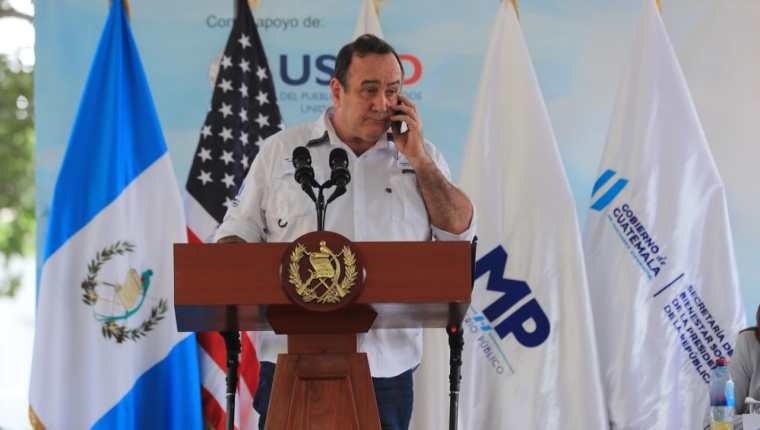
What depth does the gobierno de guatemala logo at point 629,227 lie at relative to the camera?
4219 millimetres

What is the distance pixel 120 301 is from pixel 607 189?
2131 millimetres

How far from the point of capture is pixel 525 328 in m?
4.20

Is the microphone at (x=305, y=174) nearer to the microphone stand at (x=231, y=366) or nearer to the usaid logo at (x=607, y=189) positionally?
the microphone stand at (x=231, y=366)

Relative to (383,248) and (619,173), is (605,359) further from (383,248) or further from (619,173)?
(383,248)

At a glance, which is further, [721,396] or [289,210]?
[721,396]

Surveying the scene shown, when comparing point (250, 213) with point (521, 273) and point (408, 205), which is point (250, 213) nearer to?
point (408, 205)

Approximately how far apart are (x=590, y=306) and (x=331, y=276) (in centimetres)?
237

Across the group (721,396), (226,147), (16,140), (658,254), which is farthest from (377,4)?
(16,140)

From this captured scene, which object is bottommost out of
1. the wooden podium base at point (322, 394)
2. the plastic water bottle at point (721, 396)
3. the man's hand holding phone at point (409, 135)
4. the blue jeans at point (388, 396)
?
the plastic water bottle at point (721, 396)

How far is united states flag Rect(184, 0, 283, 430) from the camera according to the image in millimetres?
4207

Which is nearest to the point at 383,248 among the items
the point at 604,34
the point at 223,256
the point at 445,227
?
the point at 223,256

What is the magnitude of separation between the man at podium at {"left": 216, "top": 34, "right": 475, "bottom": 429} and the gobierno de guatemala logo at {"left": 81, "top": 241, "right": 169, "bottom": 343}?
142cm

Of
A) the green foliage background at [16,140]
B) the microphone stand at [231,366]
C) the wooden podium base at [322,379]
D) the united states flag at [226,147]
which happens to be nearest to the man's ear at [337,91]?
the microphone stand at [231,366]

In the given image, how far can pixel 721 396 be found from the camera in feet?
12.6
